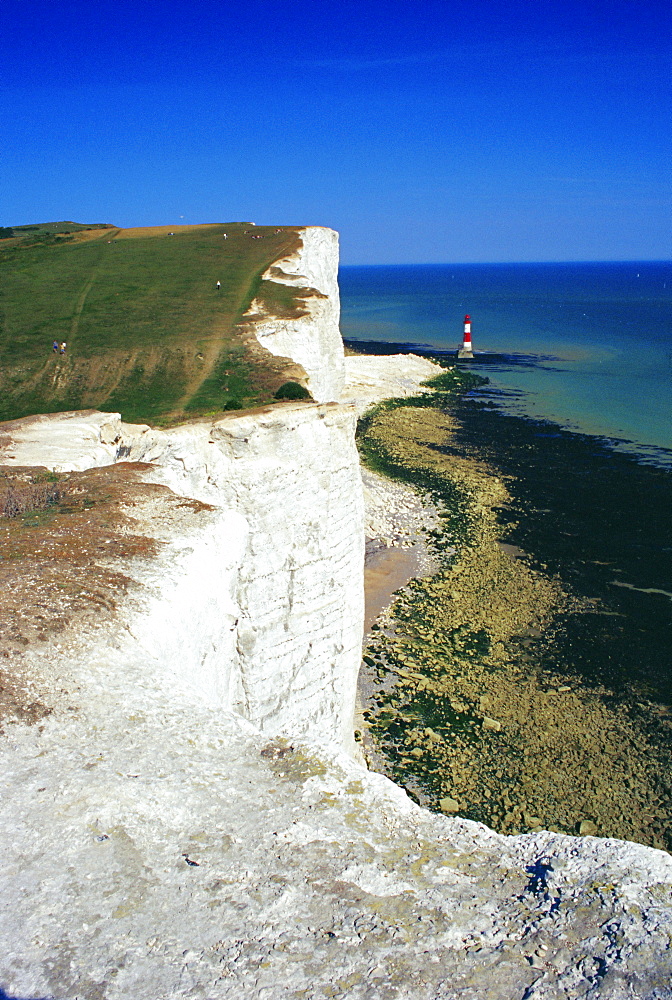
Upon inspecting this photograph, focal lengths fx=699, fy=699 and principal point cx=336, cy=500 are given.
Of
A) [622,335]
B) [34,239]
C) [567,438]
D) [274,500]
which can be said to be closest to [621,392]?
[567,438]

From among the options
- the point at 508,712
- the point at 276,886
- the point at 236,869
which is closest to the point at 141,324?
the point at 508,712

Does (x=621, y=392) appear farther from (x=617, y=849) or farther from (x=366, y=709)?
(x=617, y=849)

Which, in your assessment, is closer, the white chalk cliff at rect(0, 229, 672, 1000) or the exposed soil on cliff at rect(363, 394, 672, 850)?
the white chalk cliff at rect(0, 229, 672, 1000)

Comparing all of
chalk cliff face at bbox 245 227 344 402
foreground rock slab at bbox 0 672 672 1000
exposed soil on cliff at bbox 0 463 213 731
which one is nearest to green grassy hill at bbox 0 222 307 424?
chalk cliff face at bbox 245 227 344 402

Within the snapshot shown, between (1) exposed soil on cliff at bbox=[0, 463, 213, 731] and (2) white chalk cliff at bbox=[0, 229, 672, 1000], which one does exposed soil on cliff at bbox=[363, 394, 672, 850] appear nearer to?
(2) white chalk cliff at bbox=[0, 229, 672, 1000]

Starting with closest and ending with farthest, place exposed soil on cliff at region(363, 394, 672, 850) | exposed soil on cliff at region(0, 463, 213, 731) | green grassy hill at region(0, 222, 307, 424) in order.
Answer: exposed soil on cliff at region(0, 463, 213, 731) < exposed soil on cliff at region(363, 394, 672, 850) < green grassy hill at region(0, 222, 307, 424)

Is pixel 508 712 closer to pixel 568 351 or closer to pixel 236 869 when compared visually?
pixel 236 869

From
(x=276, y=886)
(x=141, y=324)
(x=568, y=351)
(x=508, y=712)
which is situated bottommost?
(x=508, y=712)

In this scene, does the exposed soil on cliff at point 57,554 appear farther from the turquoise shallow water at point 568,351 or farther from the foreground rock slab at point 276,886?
the turquoise shallow water at point 568,351
